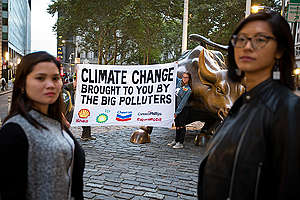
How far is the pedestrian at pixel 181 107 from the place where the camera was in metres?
6.80

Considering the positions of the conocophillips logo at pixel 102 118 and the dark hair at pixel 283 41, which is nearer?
the dark hair at pixel 283 41

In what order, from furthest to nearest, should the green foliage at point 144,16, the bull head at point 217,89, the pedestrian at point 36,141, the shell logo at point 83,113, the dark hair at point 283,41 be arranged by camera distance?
the green foliage at point 144,16, the shell logo at point 83,113, the bull head at point 217,89, the pedestrian at point 36,141, the dark hair at point 283,41

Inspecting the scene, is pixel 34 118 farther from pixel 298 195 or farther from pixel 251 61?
pixel 298 195

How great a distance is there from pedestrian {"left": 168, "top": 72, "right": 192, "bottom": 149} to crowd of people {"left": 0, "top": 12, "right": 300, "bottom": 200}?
16.0 feet

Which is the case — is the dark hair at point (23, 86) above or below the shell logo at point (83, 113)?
above

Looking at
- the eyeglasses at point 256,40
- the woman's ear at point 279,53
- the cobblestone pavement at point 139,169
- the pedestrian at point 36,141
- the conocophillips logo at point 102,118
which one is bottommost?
the cobblestone pavement at point 139,169

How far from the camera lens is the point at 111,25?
71.8 ft

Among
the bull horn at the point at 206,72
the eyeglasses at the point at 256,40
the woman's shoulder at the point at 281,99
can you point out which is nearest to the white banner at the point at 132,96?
the bull horn at the point at 206,72

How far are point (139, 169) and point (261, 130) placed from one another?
410 centimetres

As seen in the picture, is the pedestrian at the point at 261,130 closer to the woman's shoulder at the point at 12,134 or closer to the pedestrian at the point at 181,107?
the woman's shoulder at the point at 12,134

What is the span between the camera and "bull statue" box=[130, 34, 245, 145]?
620 cm

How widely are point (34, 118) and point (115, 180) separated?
3050 millimetres

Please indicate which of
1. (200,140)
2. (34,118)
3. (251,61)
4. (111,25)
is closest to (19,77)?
(34,118)

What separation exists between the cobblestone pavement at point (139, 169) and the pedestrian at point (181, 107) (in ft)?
0.89
